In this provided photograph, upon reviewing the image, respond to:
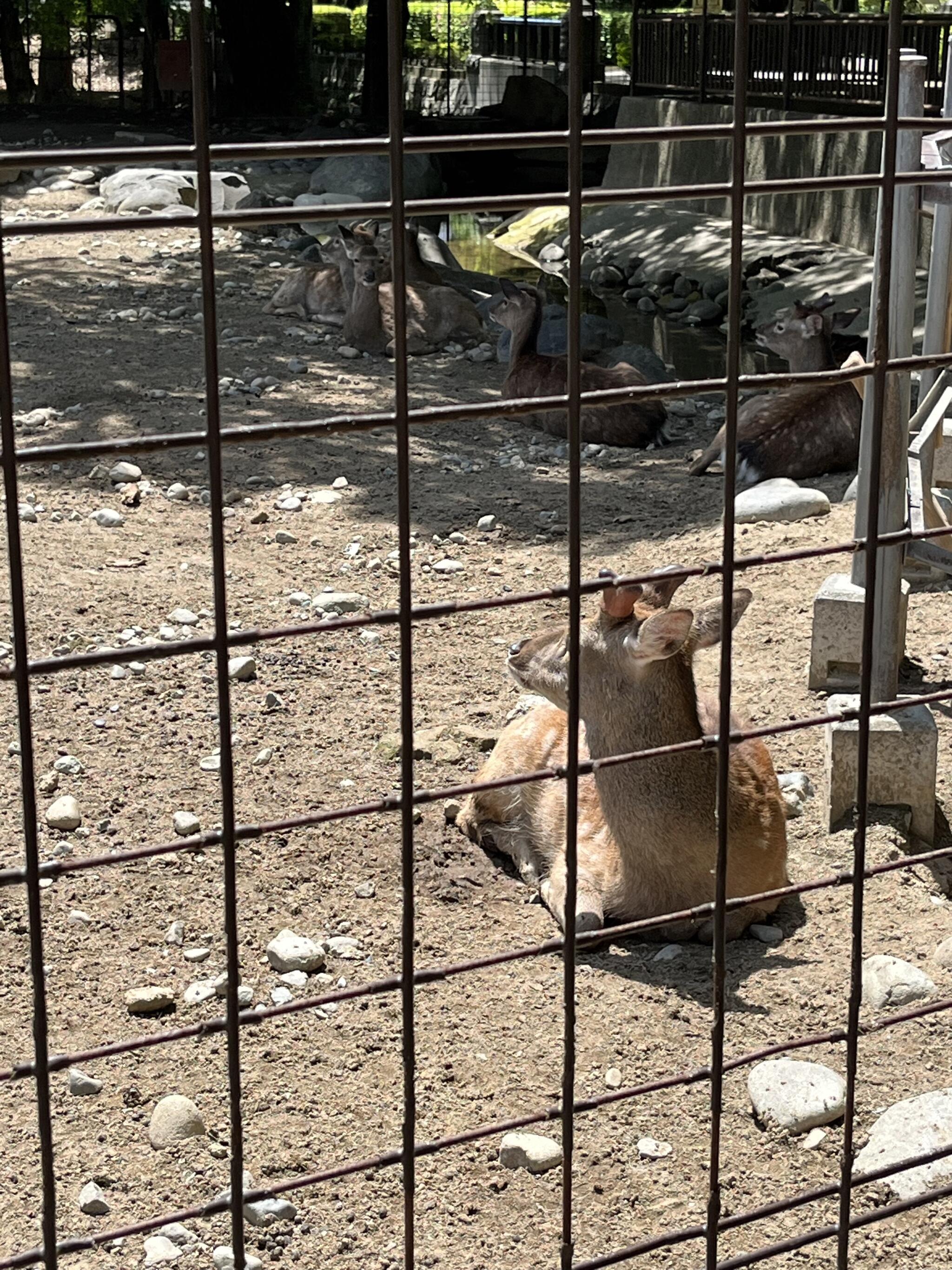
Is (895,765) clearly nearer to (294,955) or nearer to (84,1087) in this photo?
(294,955)

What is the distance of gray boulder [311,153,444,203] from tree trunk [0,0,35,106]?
31.4 ft

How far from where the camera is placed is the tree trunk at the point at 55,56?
30531 millimetres

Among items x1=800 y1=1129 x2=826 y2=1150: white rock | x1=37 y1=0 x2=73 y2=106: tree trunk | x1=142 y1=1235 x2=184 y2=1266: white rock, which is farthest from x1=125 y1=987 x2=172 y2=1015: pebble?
x1=37 y1=0 x2=73 y2=106: tree trunk

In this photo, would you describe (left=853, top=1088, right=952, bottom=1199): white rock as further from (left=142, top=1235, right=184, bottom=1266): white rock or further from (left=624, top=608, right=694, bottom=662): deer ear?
(left=142, top=1235, right=184, bottom=1266): white rock

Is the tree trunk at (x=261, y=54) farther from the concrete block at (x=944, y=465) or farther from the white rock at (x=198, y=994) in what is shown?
the white rock at (x=198, y=994)

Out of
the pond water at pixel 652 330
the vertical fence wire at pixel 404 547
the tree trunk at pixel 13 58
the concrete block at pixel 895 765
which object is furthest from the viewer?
the tree trunk at pixel 13 58

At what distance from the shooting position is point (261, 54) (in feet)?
98.1

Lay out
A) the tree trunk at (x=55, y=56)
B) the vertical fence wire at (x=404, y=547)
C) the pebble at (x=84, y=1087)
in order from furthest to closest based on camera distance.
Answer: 1. the tree trunk at (x=55, y=56)
2. the pebble at (x=84, y=1087)
3. the vertical fence wire at (x=404, y=547)

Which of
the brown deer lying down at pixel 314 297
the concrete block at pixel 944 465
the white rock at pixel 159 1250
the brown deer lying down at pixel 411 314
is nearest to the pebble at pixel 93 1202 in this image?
the white rock at pixel 159 1250

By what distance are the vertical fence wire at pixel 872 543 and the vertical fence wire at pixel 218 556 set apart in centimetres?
92

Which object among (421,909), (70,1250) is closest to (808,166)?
(421,909)

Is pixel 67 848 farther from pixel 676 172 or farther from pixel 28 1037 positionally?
pixel 676 172

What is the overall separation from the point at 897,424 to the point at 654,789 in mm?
1527

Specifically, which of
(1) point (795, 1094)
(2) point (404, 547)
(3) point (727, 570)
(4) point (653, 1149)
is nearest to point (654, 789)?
(1) point (795, 1094)
